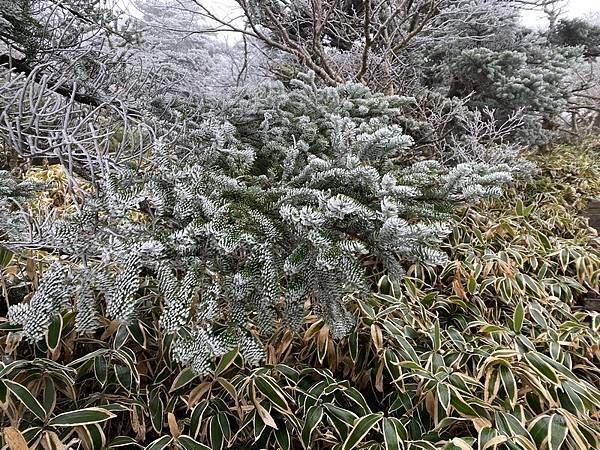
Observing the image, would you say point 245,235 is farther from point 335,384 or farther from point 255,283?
point 335,384

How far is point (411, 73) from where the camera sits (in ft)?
9.69

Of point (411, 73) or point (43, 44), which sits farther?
point (411, 73)

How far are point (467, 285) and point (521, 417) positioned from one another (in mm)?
629

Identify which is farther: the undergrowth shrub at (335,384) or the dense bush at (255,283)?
the undergrowth shrub at (335,384)

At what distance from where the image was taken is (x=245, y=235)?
0.86 m

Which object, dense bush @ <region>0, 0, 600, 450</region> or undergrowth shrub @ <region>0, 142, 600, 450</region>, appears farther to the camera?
undergrowth shrub @ <region>0, 142, 600, 450</region>

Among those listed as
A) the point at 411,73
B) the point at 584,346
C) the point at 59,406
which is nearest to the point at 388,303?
the point at 584,346

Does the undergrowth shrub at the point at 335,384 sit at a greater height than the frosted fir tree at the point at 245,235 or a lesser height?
lesser

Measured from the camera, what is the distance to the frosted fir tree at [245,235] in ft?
2.68

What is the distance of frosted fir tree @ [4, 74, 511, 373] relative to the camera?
0.82 m

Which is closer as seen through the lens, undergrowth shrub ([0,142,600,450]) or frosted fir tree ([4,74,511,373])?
frosted fir tree ([4,74,511,373])

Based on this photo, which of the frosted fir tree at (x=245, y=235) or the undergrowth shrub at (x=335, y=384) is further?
the undergrowth shrub at (x=335, y=384)

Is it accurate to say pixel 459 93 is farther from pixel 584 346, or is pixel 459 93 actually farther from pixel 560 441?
pixel 560 441

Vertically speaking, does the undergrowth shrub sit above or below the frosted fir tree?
below
